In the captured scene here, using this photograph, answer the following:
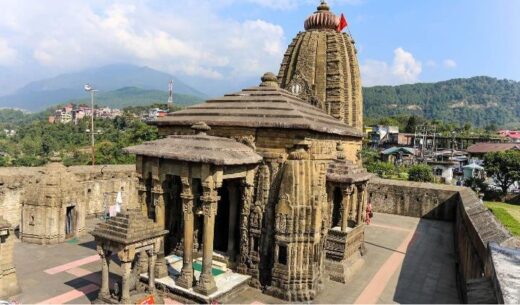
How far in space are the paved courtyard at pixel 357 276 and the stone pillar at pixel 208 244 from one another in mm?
1239

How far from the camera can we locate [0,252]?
1260cm

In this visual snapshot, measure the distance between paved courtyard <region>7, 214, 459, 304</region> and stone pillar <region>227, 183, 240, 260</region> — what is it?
1875mm

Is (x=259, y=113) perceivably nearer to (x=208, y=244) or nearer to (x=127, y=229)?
(x=208, y=244)

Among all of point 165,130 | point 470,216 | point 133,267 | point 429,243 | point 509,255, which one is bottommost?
point 429,243

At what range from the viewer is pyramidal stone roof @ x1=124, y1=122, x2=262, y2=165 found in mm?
12469

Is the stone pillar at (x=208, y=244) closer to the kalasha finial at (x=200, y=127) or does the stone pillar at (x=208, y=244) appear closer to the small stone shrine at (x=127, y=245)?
the small stone shrine at (x=127, y=245)

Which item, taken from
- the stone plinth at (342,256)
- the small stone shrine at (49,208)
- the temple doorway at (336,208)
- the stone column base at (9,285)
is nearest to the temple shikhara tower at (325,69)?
the temple doorway at (336,208)

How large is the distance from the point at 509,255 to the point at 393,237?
19363 millimetres

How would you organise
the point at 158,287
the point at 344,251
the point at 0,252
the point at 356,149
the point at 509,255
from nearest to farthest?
the point at 509,255, the point at 0,252, the point at 158,287, the point at 344,251, the point at 356,149

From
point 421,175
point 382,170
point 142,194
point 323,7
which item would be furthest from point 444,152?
point 142,194

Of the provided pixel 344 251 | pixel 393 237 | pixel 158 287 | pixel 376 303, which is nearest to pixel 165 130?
pixel 158 287

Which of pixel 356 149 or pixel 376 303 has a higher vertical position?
pixel 356 149

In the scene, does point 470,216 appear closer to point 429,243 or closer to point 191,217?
point 429,243

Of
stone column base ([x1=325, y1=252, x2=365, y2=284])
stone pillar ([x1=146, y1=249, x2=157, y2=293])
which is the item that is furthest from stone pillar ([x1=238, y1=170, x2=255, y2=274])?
stone column base ([x1=325, y1=252, x2=365, y2=284])
